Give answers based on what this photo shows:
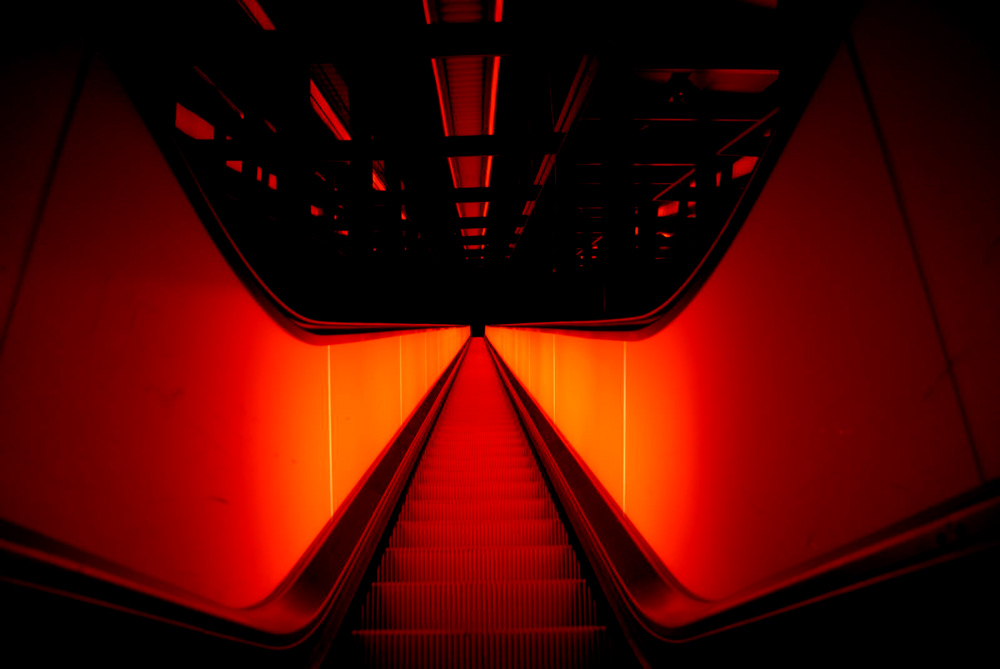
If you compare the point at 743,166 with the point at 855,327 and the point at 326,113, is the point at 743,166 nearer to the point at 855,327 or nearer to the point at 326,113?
the point at 326,113

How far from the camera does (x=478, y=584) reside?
257 cm

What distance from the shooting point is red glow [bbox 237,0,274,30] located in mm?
3996

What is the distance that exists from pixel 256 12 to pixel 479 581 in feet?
15.6

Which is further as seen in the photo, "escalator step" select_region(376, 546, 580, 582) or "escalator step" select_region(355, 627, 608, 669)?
"escalator step" select_region(376, 546, 580, 582)

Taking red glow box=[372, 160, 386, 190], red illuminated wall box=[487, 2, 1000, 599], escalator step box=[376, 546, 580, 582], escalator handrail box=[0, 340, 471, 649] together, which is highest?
red glow box=[372, 160, 386, 190]

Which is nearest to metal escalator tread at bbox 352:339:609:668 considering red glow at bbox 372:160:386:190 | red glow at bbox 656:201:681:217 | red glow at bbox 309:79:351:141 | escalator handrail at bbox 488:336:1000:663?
escalator handrail at bbox 488:336:1000:663

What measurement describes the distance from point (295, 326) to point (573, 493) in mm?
1995

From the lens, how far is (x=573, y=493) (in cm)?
317

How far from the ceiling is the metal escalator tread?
1.57 meters

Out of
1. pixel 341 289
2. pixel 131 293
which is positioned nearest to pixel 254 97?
pixel 341 289

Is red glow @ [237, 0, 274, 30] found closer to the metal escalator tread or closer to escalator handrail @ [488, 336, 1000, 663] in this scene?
the metal escalator tread

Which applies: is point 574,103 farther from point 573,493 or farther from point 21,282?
point 21,282

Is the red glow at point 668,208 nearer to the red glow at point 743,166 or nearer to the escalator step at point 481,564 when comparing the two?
the red glow at point 743,166

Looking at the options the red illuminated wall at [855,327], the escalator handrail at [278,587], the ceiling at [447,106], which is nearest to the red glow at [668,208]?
the ceiling at [447,106]
